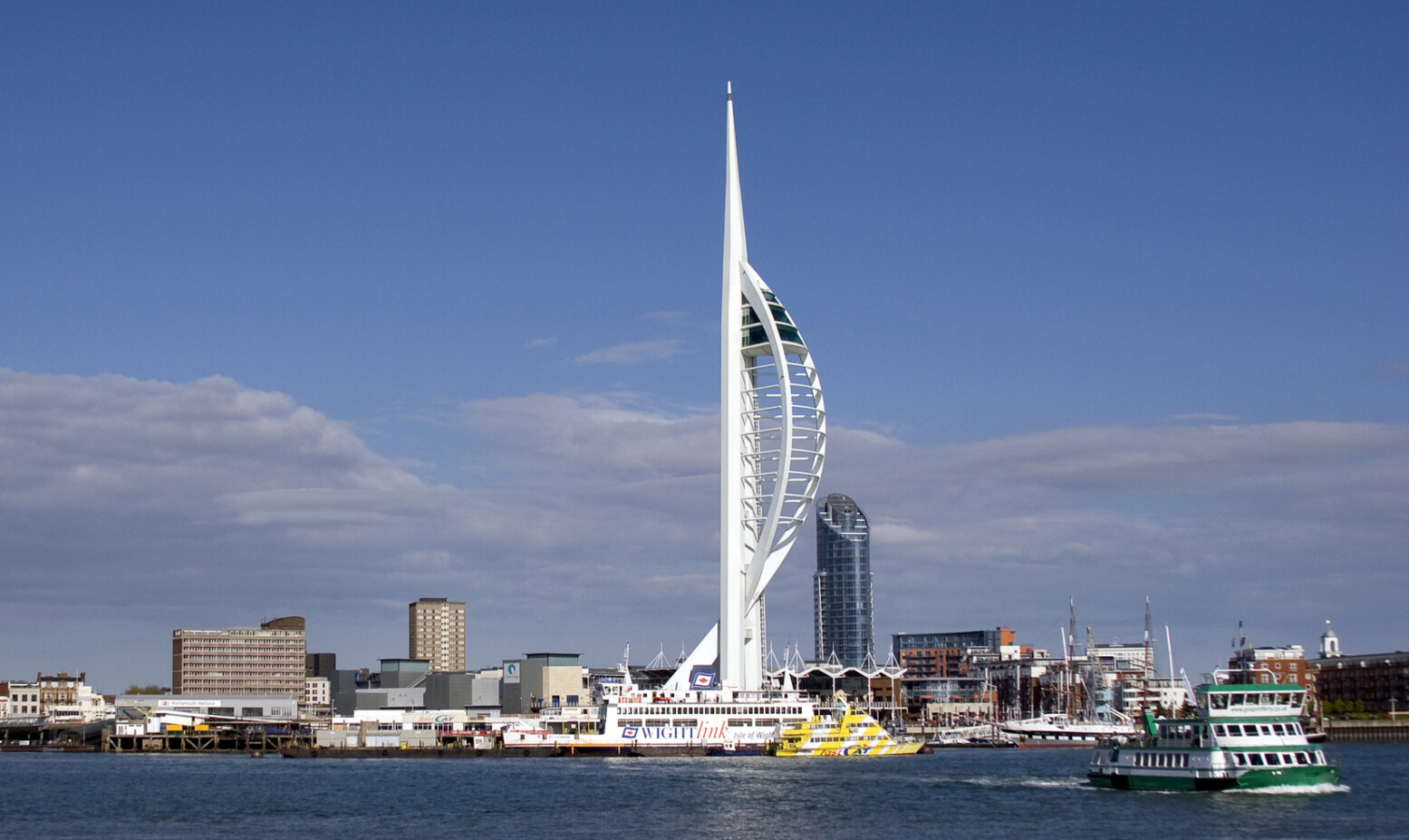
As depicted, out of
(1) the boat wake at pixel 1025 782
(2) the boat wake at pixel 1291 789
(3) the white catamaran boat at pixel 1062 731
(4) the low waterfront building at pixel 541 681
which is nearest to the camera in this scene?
(2) the boat wake at pixel 1291 789

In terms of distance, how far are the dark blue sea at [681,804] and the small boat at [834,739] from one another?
190 inches

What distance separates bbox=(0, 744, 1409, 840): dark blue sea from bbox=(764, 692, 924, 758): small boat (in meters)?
4.82

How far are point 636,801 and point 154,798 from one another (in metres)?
22.5

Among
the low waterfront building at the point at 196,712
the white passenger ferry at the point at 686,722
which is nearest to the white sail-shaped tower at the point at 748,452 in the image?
the white passenger ferry at the point at 686,722

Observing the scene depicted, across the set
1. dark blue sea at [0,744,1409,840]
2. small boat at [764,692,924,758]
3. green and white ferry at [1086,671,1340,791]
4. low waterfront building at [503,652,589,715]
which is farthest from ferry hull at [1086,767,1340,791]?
low waterfront building at [503,652,589,715]

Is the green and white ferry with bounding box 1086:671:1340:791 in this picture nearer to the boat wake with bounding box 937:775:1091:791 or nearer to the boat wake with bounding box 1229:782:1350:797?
the boat wake with bounding box 1229:782:1350:797

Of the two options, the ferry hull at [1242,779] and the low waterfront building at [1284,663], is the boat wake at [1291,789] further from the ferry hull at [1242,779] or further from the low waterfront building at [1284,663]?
the low waterfront building at [1284,663]

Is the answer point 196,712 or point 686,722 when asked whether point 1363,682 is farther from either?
point 196,712

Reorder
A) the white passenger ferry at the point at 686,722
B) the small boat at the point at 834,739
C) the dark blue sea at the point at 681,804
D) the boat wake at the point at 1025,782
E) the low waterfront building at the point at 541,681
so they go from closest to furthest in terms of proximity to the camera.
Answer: the dark blue sea at the point at 681,804, the boat wake at the point at 1025,782, the small boat at the point at 834,739, the white passenger ferry at the point at 686,722, the low waterfront building at the point at 541,681

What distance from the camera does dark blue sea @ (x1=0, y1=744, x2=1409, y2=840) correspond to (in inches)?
2061

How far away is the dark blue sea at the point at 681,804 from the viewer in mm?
52344

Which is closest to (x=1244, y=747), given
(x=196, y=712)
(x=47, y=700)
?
(x=196, y=712)

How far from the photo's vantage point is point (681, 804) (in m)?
63.3

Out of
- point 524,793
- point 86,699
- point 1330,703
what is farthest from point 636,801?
point 86,699
